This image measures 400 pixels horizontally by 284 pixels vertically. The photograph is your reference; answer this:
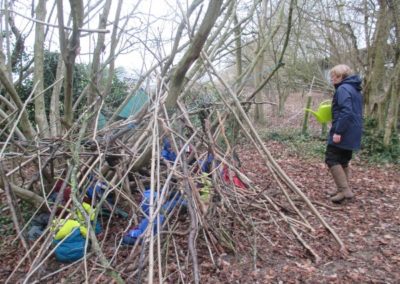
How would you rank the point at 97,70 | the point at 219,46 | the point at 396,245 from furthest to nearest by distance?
the point at 219,46, the point at 97,70, the point at 396,245

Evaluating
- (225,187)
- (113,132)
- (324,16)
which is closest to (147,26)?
(113,132)

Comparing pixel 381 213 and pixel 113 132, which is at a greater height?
pixel 113 132

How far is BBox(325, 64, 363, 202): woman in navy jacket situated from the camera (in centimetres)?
402

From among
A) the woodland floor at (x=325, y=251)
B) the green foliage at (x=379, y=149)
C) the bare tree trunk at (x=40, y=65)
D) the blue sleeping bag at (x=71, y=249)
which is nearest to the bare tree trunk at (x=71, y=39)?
the bare tree trunk at (x=40, y=65)

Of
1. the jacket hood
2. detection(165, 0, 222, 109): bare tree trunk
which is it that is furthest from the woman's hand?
detection(165, 0, 222, 109): bare tree trunk

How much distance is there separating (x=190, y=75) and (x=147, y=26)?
3.80 feet

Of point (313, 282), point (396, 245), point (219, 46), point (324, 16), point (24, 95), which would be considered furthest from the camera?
point (324, 16)

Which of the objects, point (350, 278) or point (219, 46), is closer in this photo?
point (350, 278)

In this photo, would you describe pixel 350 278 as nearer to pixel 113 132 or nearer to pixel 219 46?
pixel 113 132

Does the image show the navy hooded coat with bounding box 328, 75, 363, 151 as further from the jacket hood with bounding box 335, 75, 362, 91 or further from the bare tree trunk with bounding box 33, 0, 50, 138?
the bare tree trunk with bounding box 33, 0, 50, 138

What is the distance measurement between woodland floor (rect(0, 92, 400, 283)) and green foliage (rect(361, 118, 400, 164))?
2.08 metres

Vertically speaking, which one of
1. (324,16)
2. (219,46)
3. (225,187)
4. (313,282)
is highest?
(324,16)

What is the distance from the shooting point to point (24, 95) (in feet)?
27.7

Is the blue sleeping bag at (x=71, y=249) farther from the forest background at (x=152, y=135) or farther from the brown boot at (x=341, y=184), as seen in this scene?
the brown boot at (x=341, y=184)
